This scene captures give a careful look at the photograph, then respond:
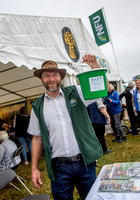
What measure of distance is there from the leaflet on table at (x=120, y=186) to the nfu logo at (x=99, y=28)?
382 inches

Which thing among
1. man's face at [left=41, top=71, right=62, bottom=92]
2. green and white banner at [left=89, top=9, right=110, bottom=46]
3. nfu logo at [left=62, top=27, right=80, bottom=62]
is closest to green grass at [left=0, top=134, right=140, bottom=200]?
man's face at [left=41, top=71, right=62, bottom=92]

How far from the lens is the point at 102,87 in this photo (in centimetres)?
146

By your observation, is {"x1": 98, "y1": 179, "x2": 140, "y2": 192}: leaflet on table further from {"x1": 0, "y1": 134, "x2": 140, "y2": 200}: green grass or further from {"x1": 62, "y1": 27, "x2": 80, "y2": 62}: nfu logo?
{"x1": 62, "y1": 27, "x2": 80, "y2": 62}: nfu logo

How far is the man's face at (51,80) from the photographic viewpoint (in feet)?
5.33

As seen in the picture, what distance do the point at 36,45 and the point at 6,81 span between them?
2.45 meters

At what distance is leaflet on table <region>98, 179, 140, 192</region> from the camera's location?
100 cm

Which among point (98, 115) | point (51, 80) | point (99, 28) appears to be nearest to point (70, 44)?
point (98, 115)

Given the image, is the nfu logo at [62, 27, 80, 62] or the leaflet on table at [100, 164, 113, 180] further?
the nfu logo at [62, 27, 80, 62]

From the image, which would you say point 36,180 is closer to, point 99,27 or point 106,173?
point 106,173

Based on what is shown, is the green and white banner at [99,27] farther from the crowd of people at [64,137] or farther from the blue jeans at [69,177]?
the blue jeans at [69,177]

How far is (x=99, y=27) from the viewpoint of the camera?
9641 millimetres

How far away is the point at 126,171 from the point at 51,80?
40.3 inches

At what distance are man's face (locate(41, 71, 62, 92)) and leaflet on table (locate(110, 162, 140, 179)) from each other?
883mm

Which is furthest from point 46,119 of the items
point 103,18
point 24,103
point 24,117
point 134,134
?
point 103,18
